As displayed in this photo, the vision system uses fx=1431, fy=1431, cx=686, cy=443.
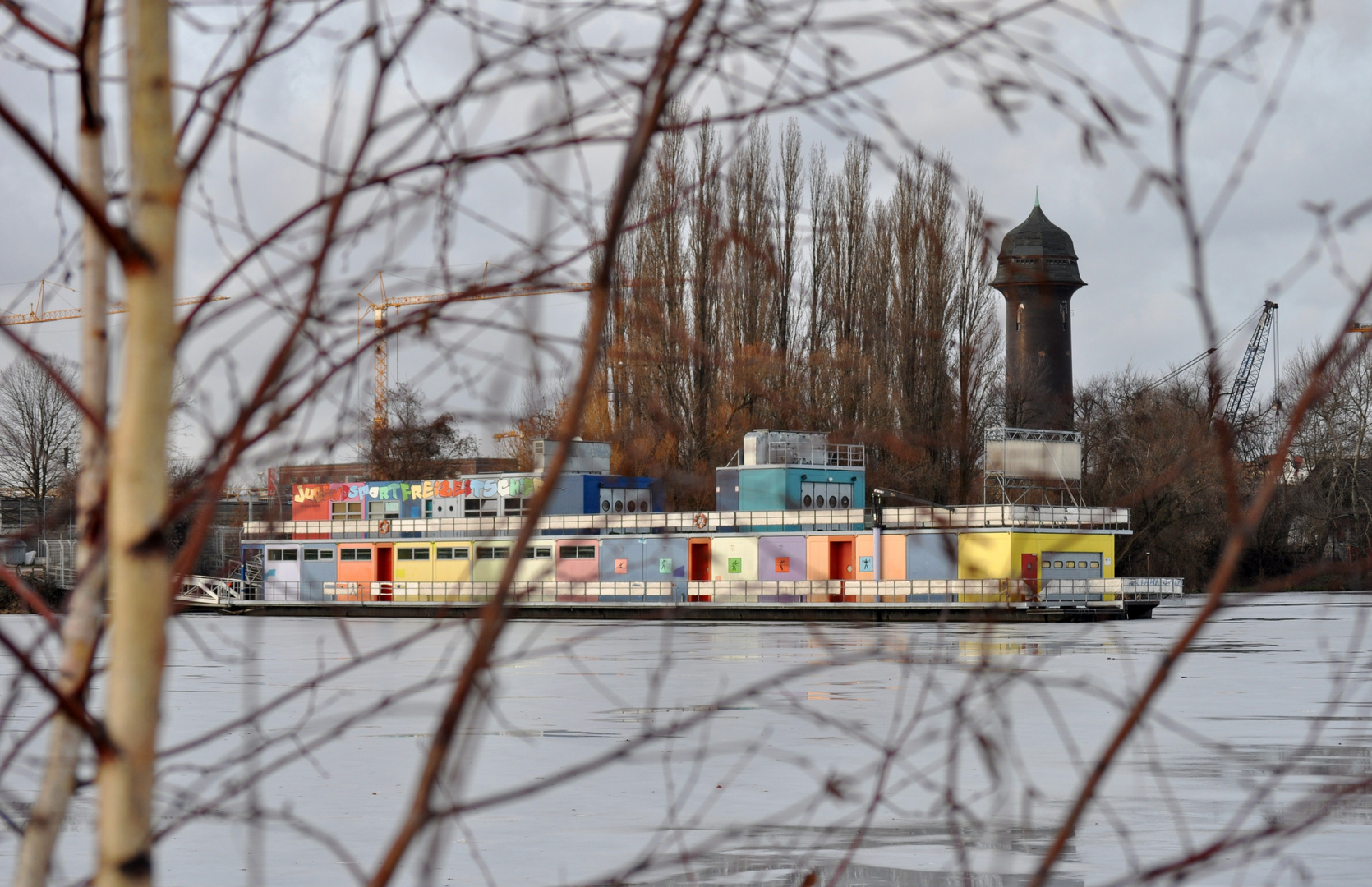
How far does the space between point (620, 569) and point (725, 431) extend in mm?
28525

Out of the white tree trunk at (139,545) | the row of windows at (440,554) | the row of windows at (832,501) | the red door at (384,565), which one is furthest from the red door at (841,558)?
the white tree trunk at (139,545)

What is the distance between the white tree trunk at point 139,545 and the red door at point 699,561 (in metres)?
29.2

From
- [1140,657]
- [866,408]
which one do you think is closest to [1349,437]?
[1140,657]

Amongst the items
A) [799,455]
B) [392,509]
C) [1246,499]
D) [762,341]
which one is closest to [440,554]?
[392,509]

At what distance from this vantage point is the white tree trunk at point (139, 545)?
2.79 ft

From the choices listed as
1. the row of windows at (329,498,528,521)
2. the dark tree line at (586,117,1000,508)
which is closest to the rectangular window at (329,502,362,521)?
the row of windows at (329,498,528,521)

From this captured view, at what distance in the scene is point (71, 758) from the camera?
114cm

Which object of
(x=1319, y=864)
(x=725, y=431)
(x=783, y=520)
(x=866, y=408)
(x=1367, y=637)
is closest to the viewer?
(x=725, y=431)

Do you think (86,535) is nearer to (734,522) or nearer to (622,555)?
(734,522)

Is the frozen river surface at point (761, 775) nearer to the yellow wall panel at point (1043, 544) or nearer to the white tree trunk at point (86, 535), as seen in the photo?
the white tree trunk at point (86, 535)

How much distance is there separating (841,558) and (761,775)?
2179 centimetres

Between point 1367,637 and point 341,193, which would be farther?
point 1367,637

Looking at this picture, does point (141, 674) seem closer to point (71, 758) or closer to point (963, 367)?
point (71, 758)

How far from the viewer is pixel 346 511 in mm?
34281
